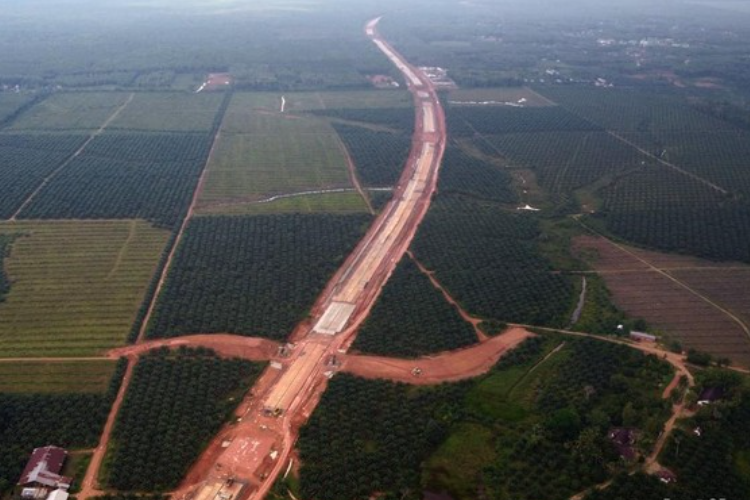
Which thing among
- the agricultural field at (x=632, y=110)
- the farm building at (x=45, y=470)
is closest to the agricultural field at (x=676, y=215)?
the agricultural field at (x=632, y=110)

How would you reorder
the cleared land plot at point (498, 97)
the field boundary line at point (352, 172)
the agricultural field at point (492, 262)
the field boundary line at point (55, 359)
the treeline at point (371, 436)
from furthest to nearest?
the cleared land plot at point (498, 97) < the field boundary line at point (352, 172) < the agricultural field at point (492, 262) < the field boundary line at point (55, 359) < the treeline at point (371, 436)

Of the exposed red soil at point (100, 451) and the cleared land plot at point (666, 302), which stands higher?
the cleared land plot at point (666, 302)

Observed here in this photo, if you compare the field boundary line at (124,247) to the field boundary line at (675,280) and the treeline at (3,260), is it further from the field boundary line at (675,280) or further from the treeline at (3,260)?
the field boundary line at (675,280)

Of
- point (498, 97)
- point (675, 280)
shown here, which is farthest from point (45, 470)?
point (498, 97)

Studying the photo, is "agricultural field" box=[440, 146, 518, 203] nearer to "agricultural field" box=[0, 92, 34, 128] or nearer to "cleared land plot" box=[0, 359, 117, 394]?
"cleared land plot" box=[0, 359, 117, 394]

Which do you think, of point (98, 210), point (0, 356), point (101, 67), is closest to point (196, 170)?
point (98, 210)

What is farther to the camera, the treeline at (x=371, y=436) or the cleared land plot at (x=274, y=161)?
the cleared land plot at (x=274, y=161)

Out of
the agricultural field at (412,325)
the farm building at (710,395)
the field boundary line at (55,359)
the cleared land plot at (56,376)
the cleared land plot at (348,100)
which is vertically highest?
the cleared land plot at (348,100)
